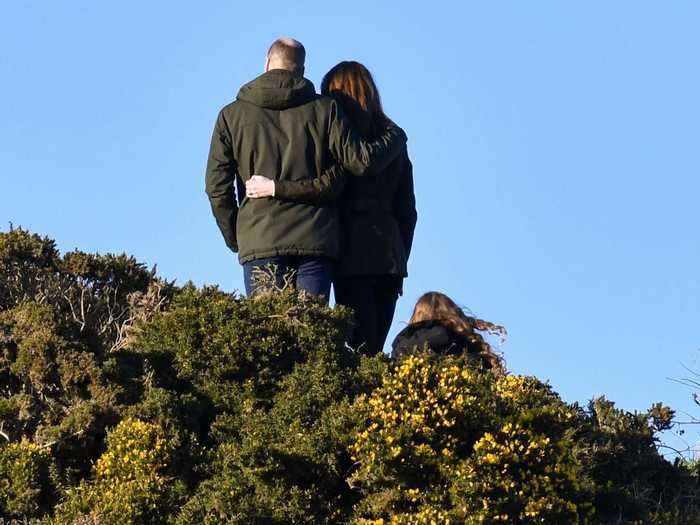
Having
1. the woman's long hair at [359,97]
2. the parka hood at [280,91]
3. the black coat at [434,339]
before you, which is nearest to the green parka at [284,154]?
the parka hood at [280,91]

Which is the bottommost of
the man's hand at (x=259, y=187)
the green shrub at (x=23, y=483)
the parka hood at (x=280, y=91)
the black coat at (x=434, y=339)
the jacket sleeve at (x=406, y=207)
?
the green shrub at (x=23, y=483)

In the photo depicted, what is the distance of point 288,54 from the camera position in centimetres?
938

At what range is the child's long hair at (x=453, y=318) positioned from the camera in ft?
30.9

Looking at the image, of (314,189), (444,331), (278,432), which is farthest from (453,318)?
(278,432)

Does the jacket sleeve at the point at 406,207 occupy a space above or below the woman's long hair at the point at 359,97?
below

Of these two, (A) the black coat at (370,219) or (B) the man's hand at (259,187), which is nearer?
(B) the man's hand at (259,187)

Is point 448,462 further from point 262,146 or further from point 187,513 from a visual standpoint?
point 262,146

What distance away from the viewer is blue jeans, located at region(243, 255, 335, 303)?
30.0 feet

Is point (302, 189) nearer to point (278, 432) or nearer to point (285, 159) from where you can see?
point (285, 159)

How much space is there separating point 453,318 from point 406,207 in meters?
0.75

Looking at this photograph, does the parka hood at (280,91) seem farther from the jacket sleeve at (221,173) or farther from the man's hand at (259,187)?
the man's hand at (259,187)

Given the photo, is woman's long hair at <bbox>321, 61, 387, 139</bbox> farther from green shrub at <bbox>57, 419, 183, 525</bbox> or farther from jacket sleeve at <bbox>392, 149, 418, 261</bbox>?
green shrub at <bbox>57, 419, 183, 525</bbox>

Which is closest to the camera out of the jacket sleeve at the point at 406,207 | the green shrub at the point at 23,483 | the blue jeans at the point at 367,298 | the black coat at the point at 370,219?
the green shrub at the point at 23,483

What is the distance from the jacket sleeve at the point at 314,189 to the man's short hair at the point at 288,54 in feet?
2.12
